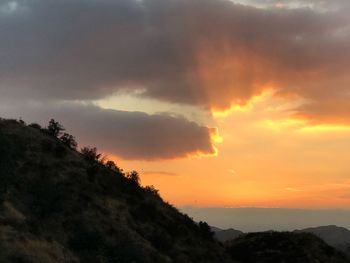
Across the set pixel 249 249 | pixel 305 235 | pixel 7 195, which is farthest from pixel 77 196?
pixel 305 235

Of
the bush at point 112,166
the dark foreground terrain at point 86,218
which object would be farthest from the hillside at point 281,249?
the bush at point 112,166

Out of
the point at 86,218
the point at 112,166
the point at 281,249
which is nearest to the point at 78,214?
the point at 86,218

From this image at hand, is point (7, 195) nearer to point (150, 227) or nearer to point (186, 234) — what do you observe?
point (150, 227)

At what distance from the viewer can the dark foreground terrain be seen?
34750mm

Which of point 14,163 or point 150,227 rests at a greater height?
point 14,163

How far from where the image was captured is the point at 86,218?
42.1 m

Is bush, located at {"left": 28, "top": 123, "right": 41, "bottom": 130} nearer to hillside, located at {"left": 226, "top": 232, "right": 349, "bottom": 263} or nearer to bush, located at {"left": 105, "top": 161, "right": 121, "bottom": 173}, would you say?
bush, located at {"left": 105, "top": 161, "right": 121, "bottom": 173}

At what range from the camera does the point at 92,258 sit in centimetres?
3531

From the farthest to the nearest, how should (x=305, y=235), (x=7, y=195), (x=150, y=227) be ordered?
(x=305, y=235), (x=150, y=227), (x=7, y=195)

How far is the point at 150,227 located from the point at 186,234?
6.28 m

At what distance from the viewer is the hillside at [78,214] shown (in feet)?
112

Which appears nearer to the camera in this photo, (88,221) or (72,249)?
(72,249)

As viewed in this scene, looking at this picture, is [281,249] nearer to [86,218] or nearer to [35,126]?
[86,218]

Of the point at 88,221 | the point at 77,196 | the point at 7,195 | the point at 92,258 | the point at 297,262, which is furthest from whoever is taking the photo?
the point at 297,262
